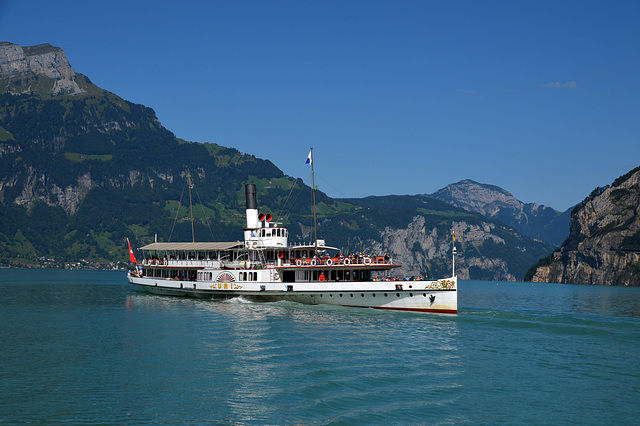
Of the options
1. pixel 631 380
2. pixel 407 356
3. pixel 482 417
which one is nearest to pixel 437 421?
pixel 482 417

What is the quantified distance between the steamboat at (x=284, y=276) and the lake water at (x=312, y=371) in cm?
612

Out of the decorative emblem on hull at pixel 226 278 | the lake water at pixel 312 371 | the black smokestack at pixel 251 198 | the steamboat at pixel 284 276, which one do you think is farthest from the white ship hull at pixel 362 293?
the black smokestack at pixel 251 198

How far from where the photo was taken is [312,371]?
31.0 meters

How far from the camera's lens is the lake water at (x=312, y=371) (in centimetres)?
2431

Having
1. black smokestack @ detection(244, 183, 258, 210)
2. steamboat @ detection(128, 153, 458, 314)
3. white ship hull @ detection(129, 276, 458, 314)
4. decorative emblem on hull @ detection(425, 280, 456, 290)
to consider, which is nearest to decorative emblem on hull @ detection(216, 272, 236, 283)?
steamboat @ detection(128, 153, 458, 314)

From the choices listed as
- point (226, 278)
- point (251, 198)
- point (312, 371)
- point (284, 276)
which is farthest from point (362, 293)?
point (312, 371)

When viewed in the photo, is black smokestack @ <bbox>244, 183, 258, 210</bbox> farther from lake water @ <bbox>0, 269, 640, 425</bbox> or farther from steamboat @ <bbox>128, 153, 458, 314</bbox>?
lake water @ <bbox>0, 269, 640, 425</bbox>

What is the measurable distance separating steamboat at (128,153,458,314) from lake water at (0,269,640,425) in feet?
20.1

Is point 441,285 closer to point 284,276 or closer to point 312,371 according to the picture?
point 284,276

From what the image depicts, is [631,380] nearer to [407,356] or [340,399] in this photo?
[407,356]

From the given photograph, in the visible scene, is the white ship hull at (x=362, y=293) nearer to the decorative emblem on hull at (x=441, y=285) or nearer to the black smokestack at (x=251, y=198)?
the decorative emblem on hull at (x=441, y=285)

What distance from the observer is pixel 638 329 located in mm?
52406

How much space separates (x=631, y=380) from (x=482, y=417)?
12.4 meters

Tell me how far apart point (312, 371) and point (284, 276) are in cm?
3614
